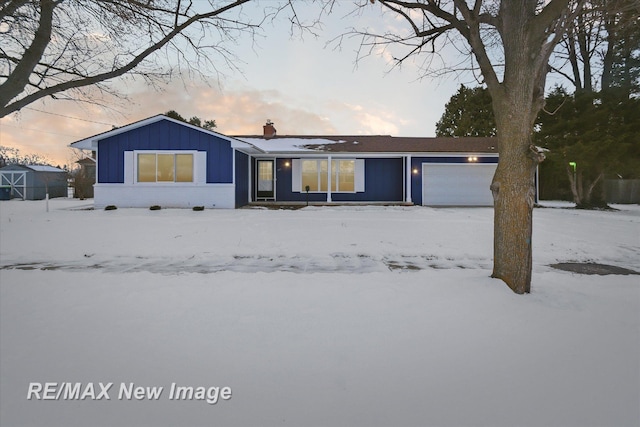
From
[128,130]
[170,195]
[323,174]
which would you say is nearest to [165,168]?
[170,195]

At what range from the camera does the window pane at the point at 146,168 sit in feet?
51.3

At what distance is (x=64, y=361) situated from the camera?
273 centimetres

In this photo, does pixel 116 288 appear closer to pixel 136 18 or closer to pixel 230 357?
pixel 230 357

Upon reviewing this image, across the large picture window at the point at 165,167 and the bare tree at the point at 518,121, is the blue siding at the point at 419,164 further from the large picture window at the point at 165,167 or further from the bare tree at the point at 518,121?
the bare tree at the point at 518,121

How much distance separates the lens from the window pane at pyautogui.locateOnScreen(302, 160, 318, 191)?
19.0m

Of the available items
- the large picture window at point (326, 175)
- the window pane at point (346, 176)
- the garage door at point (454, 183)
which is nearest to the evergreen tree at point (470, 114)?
the garage door at point (454, 183)

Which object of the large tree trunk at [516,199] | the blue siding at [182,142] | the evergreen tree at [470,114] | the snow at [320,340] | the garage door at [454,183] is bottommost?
the snow at [320,340]

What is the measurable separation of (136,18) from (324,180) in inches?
545

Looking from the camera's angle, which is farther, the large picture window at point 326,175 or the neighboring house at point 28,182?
the neighboring house at point 28,182

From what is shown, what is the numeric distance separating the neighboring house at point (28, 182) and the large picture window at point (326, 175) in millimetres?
18619

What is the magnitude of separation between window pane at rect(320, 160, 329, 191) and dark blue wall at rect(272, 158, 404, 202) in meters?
0.42

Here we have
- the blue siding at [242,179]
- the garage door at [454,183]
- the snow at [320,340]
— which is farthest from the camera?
the garage door at [454,183]

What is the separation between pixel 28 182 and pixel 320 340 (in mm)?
31248

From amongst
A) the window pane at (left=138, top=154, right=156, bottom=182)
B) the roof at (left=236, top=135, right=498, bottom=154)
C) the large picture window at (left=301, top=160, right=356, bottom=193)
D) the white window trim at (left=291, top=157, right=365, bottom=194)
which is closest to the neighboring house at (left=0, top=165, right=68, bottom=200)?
the window pane at (left=138, top=154, right=156, bottom=182)
